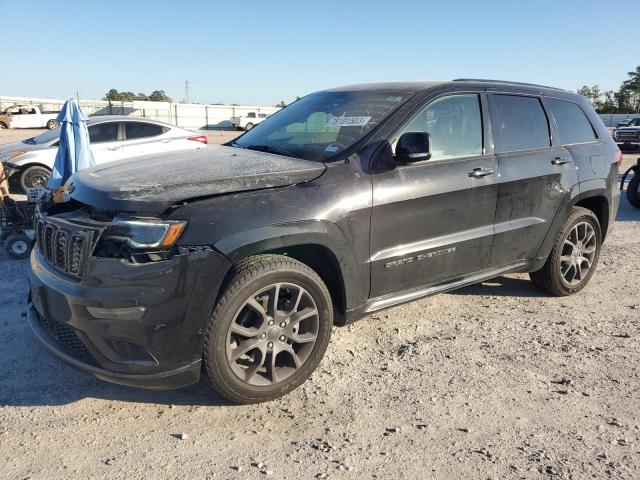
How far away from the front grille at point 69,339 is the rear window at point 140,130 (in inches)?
326

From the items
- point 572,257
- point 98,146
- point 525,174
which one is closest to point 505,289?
point 572,257

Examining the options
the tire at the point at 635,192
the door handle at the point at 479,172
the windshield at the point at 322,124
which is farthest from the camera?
the tire at the point at 635,192

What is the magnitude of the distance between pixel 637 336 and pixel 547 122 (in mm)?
1870

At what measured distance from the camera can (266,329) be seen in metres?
2.98

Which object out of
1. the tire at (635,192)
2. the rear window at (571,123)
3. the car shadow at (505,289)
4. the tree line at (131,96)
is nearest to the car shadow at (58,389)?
the car shadow at (505,289)

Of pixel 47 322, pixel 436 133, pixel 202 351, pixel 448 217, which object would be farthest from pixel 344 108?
pixel 47 322

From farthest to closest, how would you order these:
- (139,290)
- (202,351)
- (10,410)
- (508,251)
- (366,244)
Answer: (508,251) → (366,244) → (10,410) → (202,351) → (139,290)

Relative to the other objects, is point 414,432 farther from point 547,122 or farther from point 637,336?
point 547,122

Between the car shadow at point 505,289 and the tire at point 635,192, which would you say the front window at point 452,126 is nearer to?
the car shadow at point 505,289

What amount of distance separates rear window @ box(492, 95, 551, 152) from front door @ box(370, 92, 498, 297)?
198mm

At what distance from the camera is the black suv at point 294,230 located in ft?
8.74

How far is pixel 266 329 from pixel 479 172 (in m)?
1.97

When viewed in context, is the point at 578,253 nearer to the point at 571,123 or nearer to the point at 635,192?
the point at 571,123

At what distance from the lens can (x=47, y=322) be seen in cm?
299
